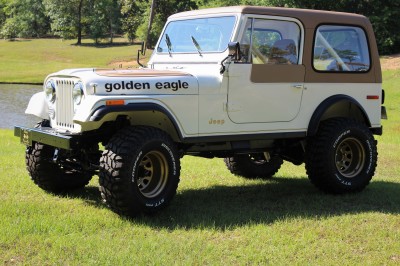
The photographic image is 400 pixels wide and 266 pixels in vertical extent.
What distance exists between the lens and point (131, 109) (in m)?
5.63

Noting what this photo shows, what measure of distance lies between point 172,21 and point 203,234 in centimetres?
340

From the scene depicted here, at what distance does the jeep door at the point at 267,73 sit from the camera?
652 cm

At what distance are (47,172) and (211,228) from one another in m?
2.36

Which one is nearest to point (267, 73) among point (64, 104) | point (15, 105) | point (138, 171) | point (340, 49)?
point (340, 49)

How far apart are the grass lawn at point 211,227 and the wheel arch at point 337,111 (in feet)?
3.07

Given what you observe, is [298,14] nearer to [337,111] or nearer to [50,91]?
[337,111]

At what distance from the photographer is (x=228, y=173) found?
905 cm

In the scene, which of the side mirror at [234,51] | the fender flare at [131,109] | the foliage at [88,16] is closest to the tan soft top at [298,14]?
the side mirror at [234,51]

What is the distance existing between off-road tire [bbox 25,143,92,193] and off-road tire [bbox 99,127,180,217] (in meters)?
1.30

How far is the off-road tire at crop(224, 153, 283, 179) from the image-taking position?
8.52 m


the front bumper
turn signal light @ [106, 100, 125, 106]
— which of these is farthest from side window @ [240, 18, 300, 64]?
the front bumper

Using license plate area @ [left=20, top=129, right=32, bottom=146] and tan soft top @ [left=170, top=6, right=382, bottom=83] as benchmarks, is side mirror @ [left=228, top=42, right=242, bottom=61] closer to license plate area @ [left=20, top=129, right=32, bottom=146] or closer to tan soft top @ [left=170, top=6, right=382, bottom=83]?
tan soft top @ [left=170, top=6, right=382, bottom=83]

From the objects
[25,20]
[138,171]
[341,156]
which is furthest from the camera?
[25,20]

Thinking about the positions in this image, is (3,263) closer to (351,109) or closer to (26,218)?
(26,218)
